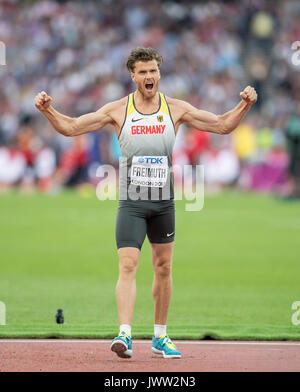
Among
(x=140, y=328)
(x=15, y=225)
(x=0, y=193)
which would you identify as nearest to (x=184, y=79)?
(x=0, y=193)

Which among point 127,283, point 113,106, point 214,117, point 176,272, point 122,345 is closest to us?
point 122,345

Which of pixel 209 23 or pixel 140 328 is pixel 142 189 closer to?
pixel 140 328

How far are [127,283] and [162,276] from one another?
46cm

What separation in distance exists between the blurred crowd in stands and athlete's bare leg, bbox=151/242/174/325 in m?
17.5

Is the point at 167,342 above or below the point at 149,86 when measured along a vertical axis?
below

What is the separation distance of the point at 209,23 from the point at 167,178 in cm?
2507

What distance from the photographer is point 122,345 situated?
→ 24.1ft

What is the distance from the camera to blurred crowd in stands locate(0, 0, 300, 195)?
2767 cm

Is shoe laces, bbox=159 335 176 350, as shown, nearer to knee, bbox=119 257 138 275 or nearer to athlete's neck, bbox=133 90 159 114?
knee, bbox=119 257 138 275
